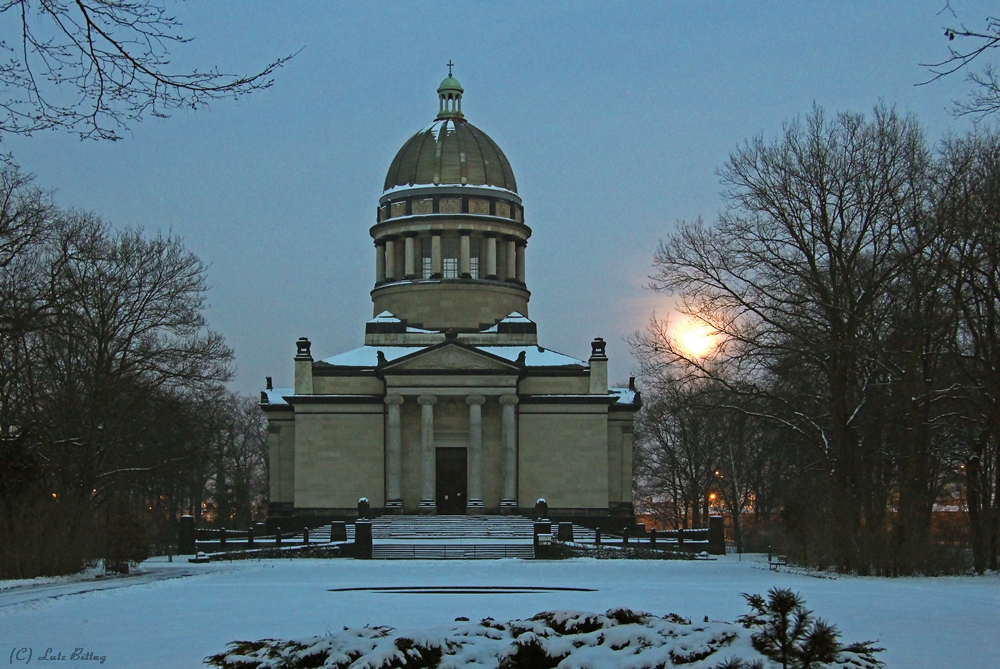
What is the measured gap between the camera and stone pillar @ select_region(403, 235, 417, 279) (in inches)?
2675

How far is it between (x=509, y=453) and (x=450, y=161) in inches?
694

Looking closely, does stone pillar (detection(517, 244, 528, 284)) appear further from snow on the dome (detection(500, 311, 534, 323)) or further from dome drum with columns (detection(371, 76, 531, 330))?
snow on the dome (detection(500, 311, 534, 323))

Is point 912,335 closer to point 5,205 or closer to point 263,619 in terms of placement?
point 263,619

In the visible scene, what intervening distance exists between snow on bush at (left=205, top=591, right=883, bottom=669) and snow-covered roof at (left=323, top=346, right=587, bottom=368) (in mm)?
46800

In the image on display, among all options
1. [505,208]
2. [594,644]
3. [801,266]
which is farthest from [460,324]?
[594,644]

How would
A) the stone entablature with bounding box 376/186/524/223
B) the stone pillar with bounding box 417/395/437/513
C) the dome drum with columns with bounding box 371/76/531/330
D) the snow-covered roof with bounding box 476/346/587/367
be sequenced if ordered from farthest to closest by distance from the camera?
the stone entablature with bounding box 376/186/524/223
the dome drum with columns with bounding box 371/76/531/330
the snow-covered roof with bounding box 476/346/587/367
the stone pillar with bounding box 417/395/437/513

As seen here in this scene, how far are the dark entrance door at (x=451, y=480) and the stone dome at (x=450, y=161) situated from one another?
50.3 ft

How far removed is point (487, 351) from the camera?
2414 inches

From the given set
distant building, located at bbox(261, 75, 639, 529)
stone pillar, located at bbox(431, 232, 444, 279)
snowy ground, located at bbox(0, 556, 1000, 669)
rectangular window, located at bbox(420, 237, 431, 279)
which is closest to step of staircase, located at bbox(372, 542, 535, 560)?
snowy ground, located at bbox(0, 556, 1000, 669)

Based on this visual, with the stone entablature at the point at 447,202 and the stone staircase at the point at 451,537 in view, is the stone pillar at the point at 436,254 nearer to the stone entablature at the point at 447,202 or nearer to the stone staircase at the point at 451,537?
the stone entablature at the point at 447,202

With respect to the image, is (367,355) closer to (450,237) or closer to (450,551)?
(450,237)

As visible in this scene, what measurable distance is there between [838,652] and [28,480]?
23333 mm

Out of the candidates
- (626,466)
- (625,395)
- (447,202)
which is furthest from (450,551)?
(447,202)

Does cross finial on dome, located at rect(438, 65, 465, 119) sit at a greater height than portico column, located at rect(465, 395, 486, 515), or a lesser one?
greater
